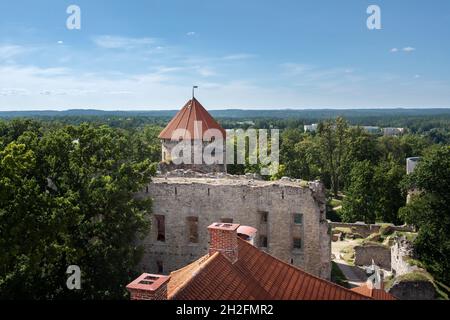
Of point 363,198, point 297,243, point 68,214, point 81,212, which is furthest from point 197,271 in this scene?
point 363,198

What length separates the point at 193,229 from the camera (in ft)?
85.0

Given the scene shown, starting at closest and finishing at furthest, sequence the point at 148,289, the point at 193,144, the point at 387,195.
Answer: the point at 148,289, the point at 193,144, the point at 387,195

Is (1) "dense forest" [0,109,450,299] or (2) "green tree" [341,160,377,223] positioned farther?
(2) "green tree" [341,160,377,223]

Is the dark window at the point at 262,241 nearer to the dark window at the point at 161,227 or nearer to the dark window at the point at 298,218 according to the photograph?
the dark window at the point at 298,218

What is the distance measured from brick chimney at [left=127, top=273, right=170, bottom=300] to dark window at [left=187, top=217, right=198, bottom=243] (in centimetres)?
1453

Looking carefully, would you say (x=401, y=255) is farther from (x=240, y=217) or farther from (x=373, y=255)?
(x=240, y=217)

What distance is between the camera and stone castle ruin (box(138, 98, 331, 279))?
24.1m

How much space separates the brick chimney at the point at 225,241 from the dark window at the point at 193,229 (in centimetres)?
1175

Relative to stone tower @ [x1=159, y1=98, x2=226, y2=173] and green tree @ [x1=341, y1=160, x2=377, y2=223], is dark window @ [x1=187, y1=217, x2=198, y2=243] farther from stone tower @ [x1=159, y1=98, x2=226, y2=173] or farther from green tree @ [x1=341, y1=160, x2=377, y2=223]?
green tree @ [x1=341, y1=160, x2=377, y2=223]

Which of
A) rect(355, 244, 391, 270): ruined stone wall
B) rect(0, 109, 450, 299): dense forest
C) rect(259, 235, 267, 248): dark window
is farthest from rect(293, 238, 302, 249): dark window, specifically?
rect(355, 244, 391, 270): ruined stone wall

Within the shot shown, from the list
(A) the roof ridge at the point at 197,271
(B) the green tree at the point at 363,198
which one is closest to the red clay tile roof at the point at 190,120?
(B) the green tree at the point at 363,198

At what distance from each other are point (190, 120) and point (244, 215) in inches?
472

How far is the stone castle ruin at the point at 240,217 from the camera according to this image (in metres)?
24.1

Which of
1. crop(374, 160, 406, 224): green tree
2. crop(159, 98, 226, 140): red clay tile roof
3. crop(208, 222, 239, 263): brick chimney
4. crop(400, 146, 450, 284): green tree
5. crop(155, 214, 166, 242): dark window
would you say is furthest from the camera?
crop(374, 160, 406, 224): green tree
